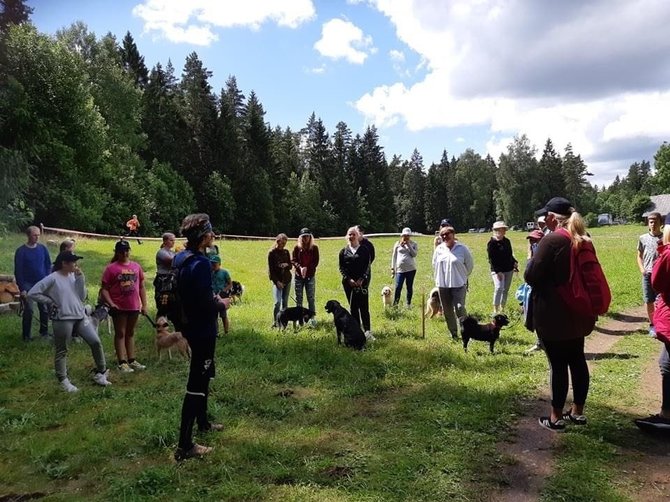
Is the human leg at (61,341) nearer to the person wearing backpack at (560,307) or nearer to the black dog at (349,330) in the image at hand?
the black dog at (349,330)

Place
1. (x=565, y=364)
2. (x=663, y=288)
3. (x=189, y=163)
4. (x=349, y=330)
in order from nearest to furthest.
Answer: (x=663, y=288) → (x=565, y=364) → (x=349, y=330) → (x=189, y=163)

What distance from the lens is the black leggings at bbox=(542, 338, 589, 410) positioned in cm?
487

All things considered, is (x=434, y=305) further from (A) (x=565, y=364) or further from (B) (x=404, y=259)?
(A) (x=565, y=364)

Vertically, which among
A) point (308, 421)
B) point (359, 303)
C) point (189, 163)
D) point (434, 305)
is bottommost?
point (308, 421)

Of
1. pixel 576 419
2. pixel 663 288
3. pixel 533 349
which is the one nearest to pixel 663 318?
pixel 663 288

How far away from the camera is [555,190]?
7775cm

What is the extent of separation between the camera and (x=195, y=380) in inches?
185

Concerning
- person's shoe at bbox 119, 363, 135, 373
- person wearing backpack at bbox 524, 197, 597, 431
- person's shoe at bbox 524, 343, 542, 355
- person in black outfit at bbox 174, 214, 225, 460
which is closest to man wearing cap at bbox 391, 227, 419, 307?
person's shoe at bbox 524, 343, 542, 355

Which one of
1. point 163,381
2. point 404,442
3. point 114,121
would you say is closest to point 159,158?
point 114,121

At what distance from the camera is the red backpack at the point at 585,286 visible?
472cm

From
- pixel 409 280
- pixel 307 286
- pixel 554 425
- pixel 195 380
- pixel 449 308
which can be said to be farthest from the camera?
pixel 409 280

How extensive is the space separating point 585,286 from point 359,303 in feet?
15.7

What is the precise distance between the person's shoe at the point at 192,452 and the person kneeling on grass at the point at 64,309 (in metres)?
2.73

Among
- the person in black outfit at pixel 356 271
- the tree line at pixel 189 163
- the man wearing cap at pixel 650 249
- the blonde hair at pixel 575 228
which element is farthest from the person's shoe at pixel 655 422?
the tree line at pixel 189 163
